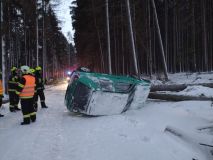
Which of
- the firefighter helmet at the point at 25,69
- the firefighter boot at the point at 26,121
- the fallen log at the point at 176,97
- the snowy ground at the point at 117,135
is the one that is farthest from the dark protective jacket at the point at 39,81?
the fallen log at the point at 176,97

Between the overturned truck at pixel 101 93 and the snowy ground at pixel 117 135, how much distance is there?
0.34m

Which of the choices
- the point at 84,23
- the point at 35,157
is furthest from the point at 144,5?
the point at 35,157

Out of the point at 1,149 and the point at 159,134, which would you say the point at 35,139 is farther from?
the point at 159,134

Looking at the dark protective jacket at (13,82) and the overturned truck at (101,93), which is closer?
the overturned truck at (101,93)

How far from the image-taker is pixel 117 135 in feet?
27.6

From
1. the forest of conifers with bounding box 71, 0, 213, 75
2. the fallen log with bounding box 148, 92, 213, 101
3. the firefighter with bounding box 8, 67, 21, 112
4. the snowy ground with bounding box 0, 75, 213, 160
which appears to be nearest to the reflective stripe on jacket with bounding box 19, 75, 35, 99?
the snowy ground with bounding box 0, 75, 213, 160

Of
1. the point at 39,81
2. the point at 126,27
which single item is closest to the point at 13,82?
the point at 39,81

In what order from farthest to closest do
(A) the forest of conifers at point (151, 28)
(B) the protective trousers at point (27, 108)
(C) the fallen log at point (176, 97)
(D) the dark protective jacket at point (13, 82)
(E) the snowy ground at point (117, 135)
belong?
(A) the forest of conifers at point (151, 28) → (D) the dark protective jacket at point (13, 82) → (C) the fallen log at point (176, 97) → (B) the protective trousers at point (27, 108) → (E) the snowy ground at point (117, 135)

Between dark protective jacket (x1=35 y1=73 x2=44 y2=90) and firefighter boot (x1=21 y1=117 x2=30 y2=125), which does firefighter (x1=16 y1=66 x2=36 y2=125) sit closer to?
firefighter boot (x1=21 y1=117 x2=30 y2=125)

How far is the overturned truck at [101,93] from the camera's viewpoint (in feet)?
35.1

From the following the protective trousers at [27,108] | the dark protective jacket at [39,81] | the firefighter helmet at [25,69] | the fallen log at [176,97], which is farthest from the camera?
the dark protective jacket at [39,81]

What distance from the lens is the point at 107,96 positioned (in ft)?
35.4

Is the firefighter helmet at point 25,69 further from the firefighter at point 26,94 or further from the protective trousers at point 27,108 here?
the protective trousers at point 27,108

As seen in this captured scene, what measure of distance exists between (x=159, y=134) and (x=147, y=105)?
4.62 m
